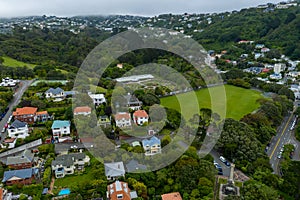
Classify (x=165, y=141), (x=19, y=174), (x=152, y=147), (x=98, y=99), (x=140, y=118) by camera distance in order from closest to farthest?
(x=19, y=174) → (x=152, y=147) → (x=165, y=141) → (x=140, y=118) → (x=98, y=99)

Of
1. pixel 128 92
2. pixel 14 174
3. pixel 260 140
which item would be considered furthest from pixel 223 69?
pixel 14 174

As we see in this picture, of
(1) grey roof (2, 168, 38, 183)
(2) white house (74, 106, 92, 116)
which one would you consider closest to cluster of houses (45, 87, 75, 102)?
(2) white house (74, 106, 92, 116)

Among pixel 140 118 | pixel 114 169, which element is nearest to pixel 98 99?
pixel 140 118

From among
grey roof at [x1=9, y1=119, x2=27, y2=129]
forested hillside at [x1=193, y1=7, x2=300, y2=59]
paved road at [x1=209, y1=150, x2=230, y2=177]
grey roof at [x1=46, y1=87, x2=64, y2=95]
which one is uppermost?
forested hillside at [x1=193, y1=7, x2=300, y2=59]

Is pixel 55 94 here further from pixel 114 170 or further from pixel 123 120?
pixel 114 170

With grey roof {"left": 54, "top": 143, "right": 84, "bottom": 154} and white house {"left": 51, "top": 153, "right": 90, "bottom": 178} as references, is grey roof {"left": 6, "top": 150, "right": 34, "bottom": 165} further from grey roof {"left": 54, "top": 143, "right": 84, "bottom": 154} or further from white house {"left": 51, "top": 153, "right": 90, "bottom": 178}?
grey roof {"left": 54, "top": 143, "right": 84, "bottom": 154}

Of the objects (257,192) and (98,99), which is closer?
(257,192)
